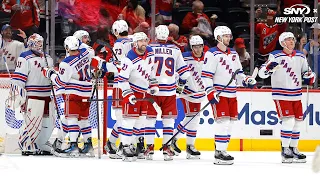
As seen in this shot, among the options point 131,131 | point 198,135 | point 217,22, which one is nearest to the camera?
point 131,131

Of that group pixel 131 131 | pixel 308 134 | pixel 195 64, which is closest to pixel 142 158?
pixel 131 131

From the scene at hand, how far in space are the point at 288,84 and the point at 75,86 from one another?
8.04 ft

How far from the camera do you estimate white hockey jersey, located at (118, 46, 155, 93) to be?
10250mm

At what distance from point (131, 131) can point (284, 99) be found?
1.77 metres

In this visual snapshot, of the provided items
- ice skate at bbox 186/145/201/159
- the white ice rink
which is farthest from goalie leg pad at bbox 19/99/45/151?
ice skate at bbox 186/145/201/159

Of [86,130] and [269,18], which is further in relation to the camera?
[269,18]

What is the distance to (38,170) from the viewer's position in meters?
9.02

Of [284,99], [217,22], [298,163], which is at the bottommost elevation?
[298,163]

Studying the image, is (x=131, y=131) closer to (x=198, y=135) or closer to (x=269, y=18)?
(x=198, y=135)

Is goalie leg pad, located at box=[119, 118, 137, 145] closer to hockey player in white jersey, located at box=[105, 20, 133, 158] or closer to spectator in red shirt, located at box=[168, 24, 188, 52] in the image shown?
hockey player in white jersey, located at box=[105, 20, 133, 158]

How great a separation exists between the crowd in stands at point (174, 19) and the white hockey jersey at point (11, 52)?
120 mm

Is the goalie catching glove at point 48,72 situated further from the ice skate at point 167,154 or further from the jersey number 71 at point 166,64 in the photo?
the ice skate at point 167,154

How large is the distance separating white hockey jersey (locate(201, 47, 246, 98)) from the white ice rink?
0.84 m

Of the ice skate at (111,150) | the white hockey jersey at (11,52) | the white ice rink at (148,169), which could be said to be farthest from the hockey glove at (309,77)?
the white hockey jersey at (11,52)
